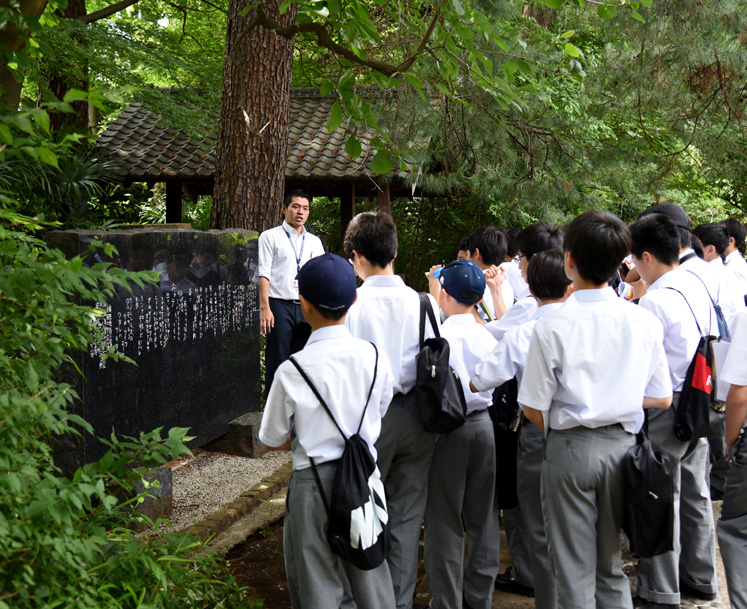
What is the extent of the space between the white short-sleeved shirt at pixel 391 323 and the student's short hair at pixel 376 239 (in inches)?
5.4

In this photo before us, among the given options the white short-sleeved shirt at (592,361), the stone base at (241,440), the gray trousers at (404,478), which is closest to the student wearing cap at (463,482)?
the gray trousers at (404,478)

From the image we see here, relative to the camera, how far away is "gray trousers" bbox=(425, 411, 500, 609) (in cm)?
341

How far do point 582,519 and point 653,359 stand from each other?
703mm

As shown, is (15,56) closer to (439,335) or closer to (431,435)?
(439,335)

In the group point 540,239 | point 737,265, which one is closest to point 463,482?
point 540,239

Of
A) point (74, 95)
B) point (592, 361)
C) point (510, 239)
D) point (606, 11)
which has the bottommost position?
point (592, 361)

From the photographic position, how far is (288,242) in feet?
20.9

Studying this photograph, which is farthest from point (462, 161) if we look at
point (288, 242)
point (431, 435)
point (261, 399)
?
point (431, 435)

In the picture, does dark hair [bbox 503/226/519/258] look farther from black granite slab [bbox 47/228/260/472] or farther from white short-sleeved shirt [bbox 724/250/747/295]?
black granite slab [bbox 47/228/260/472]

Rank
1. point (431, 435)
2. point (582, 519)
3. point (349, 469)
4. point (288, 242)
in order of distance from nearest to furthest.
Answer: point (349, 469)
point (582, 519)
point (431, 435)
point (288, 242)

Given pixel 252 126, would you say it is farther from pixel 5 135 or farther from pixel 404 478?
pixel 5 135

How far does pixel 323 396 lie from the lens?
8.83ft

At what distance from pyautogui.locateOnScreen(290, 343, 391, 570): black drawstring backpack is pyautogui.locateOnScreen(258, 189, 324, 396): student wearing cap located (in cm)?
366

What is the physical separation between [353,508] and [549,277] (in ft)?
4.74
